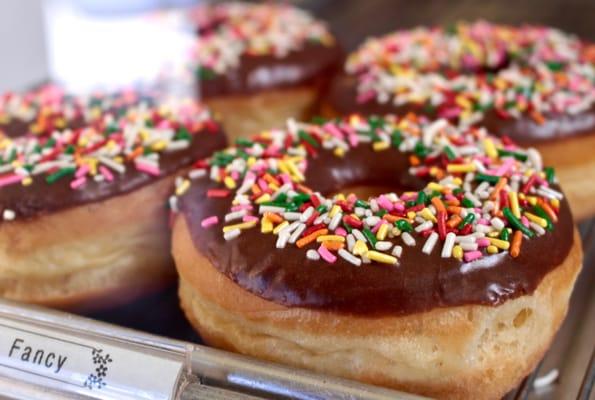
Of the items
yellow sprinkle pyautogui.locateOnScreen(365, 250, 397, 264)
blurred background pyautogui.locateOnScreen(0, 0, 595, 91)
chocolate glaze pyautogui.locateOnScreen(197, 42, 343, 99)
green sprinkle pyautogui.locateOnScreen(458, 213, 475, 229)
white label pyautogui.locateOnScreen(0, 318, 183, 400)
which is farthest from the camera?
blurred background pyautogui.locateOnScreen(0, 0, 595, 91)

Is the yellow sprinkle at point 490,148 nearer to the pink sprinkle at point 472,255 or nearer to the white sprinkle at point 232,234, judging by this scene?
the pink sprinkle at point 472,255

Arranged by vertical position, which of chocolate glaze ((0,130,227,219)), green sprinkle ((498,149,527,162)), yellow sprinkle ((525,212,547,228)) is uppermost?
yellow sprinkle ((525,212,547,228))

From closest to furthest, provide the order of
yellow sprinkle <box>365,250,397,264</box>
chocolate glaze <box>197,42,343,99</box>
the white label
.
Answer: the white label, yellow sprinkle <box>365,250,397,264</box>, chocolate glaze <box>197,42,343,99</box>

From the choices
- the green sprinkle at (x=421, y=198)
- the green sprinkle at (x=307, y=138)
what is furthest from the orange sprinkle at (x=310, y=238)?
the green sprinkle at (x=307, y=138)

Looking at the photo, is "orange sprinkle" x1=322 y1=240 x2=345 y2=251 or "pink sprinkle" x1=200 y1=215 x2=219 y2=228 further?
"pink sprinkle" x1=200 y1=215 x2=219 y2=228

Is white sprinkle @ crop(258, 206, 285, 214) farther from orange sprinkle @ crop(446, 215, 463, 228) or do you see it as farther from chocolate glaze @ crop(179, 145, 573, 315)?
orange sprinkle @ crop(446, 215, 463, 228)

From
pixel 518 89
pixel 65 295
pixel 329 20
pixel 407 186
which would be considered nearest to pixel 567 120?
pixel 518 89

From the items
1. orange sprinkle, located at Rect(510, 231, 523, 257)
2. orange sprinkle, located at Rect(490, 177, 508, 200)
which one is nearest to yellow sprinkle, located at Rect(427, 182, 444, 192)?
orange sprinkle, located at Rect(490, 177, 508, 200)
